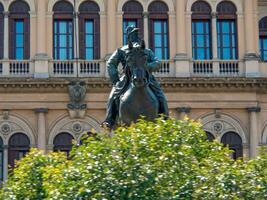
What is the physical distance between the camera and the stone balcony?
1789 inches

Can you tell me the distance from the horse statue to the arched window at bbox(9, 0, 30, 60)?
2651 centimetres

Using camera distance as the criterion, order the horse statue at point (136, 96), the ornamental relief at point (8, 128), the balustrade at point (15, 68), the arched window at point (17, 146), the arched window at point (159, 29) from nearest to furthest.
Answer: the horse statue at point (136, 96)
the arched window at point (17, 146)
the ornamental relief at point (8, 128)
the balustrade at point (15, 68)
the arched window at point (159, 29)

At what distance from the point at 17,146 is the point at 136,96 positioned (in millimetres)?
25392

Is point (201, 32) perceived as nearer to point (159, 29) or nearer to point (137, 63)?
point (159, 29)

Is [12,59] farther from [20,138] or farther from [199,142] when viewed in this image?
[199,142]

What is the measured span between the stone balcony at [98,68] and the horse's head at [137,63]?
26040 mm

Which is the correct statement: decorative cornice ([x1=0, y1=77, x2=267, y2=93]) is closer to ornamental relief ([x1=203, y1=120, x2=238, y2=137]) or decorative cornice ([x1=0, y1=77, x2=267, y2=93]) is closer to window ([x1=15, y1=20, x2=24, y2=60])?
ornamental relief ([x1=203, y1=120, x2=238, y2=137])

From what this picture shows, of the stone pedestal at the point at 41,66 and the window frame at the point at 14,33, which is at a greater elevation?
the window frame at the point at 14,33

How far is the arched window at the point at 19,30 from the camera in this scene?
1805 inches

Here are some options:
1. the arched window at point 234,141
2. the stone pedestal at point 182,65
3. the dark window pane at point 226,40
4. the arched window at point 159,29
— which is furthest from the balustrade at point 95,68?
the arched window at point 234,141

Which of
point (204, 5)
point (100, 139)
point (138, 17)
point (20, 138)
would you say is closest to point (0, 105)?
point (20, 138)

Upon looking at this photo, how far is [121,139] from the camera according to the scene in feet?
55.6

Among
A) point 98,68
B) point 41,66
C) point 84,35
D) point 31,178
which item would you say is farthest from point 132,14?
point 31,178

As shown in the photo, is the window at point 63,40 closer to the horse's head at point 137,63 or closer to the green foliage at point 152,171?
the horse's head at point 137,63
